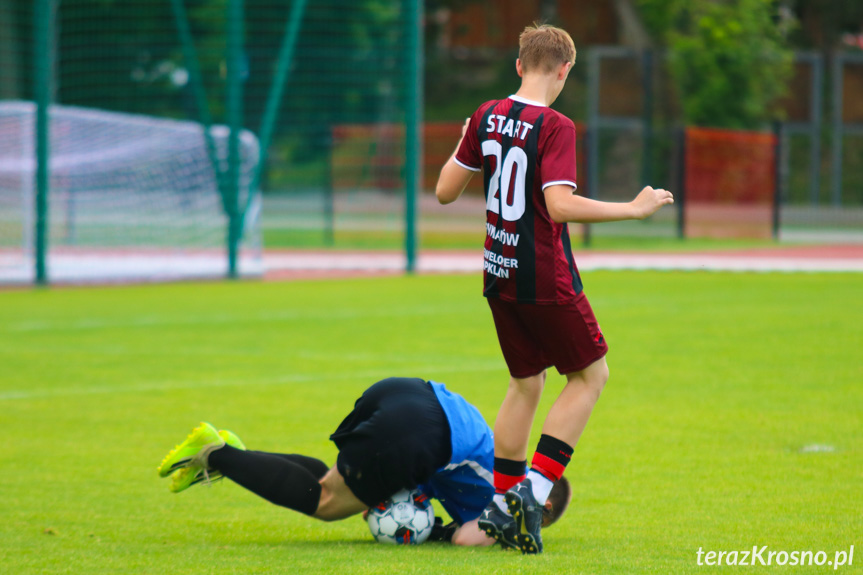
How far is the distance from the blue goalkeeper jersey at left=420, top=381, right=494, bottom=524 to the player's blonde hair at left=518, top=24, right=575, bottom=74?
1.17m

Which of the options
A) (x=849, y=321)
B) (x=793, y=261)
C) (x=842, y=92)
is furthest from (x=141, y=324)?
(x=842, y=92)

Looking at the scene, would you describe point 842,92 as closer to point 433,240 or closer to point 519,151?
point 433,240

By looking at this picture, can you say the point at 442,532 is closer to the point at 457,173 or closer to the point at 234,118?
the point at 457,173

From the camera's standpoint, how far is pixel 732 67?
29.2 meters

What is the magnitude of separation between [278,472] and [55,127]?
13177 millimetres

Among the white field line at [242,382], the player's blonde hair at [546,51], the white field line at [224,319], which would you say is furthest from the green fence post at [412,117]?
the player's blonde hair at [546,51]

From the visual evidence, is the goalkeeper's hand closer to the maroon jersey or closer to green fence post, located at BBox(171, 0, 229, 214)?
the maroon jersey

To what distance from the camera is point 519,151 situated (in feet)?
13.3

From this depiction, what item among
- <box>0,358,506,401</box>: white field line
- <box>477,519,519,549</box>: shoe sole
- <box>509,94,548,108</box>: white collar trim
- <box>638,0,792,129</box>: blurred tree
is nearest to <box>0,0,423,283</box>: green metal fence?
<box>0,358,506,401</box>: white field line

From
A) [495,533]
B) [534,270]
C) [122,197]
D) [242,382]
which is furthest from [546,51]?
[122,197]

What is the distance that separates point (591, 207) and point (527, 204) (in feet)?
0.89

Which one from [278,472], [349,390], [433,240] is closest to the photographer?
[278,472]

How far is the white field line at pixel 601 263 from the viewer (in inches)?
663

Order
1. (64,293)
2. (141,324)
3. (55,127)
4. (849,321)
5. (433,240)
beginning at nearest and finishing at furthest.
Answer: (849,321)
(141,324)
(64,293)
(55,127)
(433,240)
